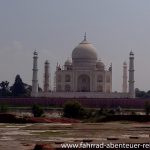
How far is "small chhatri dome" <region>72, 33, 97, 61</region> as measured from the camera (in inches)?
2896

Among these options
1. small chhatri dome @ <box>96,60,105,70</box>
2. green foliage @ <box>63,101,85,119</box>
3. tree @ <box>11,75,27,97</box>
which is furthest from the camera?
tree @ <box>11,75,27,97</box>

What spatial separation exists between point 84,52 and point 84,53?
154mm

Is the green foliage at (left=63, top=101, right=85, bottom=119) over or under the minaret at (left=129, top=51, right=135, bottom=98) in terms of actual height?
under

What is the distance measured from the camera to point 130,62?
73.3m

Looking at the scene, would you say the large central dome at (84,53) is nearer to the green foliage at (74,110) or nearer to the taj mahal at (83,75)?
the taj mahal at (83,75)

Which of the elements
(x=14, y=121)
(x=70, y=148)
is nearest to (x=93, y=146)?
(x=70, y=148)

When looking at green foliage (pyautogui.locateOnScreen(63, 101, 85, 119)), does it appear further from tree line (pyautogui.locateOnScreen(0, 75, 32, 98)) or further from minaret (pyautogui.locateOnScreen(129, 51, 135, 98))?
tree line (pyautogui.locateOnScreen(0, 75, 32, 98))

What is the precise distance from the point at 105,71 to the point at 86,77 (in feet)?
9.39

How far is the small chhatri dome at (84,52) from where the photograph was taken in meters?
73.6

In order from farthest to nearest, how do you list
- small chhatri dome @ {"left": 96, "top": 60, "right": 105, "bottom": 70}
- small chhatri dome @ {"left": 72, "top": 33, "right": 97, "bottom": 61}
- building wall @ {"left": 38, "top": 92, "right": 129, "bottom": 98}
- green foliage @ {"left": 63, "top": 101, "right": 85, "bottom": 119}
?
1. small chhatri dome @ {"left": 96, "top": 60, "right": 105, "bottom": 70}
2. small chhatri dome @ {"left": 72, "top": 33, "right": 97, "bottom": 61}
3. building wall @ {"left": 38, "top": 92, "right": 129, "bottom": 98}
4. green foliage @ {"left": 63, "top": 101, "right": 85, "bottom": 119}


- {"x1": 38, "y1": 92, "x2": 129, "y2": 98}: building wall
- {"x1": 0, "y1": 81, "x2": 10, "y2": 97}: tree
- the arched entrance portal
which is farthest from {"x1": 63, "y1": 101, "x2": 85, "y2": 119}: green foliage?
{"x1": 0, "y1": 81, "x2": 10, "y2": 97}: tree

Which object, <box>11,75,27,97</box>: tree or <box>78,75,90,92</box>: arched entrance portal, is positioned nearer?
<box>78,75,90,92</box>: arched entrance portal

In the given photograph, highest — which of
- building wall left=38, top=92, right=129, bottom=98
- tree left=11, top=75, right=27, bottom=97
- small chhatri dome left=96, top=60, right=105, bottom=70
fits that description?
small chhatri dome left=96, top=60, right=105, bottom=70

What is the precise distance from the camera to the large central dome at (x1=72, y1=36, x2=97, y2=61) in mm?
73562
